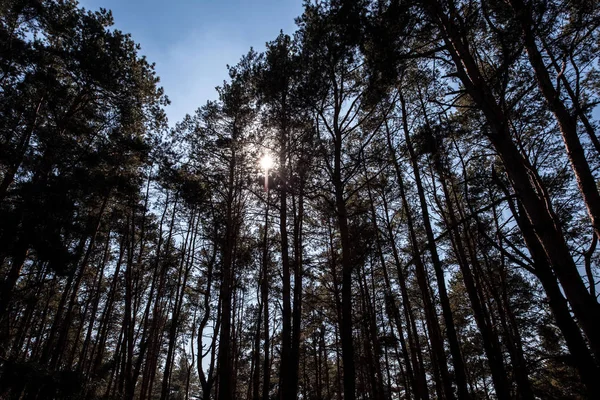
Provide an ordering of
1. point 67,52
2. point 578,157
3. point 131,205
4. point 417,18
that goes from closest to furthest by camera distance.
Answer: point 578,157 → point 417,18 → point 67,52 → point 131,205

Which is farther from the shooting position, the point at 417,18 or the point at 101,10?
the point at 101,10

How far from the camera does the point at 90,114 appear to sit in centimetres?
→ 1038

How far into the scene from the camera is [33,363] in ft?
20.2

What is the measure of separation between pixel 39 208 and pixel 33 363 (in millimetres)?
3803

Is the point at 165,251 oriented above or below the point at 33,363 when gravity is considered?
above

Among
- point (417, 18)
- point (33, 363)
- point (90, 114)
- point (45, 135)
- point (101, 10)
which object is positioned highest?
point (101, 10)

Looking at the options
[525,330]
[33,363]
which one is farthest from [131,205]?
[525,330]

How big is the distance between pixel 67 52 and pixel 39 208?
493cm

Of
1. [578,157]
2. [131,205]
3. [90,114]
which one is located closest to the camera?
[578,157]

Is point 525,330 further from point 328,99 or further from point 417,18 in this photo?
point 417,18

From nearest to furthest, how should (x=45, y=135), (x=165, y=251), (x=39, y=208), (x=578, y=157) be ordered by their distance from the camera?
(x=578, y=157) → (x=39, y=208) → (x=45, y=135) → (x=165, y=251)

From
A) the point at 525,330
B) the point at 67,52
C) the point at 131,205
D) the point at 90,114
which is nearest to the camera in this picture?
the point at 67,52

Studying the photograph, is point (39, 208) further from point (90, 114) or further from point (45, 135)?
point (90, 114)

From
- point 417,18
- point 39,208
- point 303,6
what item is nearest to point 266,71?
point 303,6
